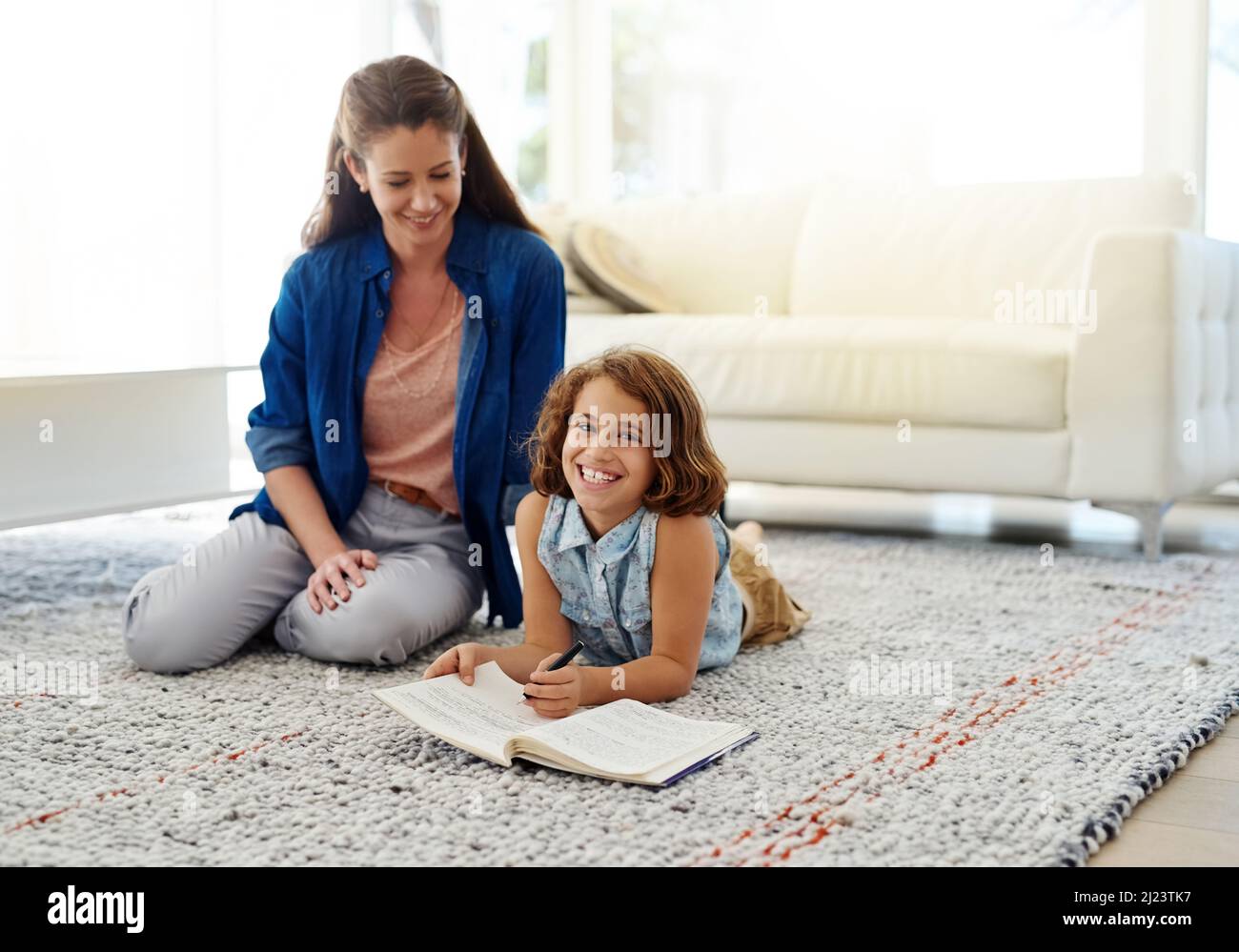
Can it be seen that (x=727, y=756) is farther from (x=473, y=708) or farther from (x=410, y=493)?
(x=410, y=493)

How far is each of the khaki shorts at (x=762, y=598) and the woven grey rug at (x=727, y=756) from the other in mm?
36

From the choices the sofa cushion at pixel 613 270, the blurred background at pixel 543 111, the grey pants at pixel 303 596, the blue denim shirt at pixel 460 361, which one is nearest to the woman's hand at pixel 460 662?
the grey pants at pixel 303 596

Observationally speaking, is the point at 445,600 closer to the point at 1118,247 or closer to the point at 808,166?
the point at 1118,247

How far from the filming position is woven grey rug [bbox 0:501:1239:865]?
43.0 inches

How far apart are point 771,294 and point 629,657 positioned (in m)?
2.00

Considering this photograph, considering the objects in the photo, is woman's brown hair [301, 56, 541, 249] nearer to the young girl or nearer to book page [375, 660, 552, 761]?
the young girl

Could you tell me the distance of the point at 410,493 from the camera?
6.10 feet

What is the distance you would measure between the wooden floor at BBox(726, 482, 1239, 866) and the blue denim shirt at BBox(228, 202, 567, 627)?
0.94 m

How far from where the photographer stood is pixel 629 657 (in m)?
1.63

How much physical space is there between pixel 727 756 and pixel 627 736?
104mm

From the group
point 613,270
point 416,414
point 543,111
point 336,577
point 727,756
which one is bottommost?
point 727,756

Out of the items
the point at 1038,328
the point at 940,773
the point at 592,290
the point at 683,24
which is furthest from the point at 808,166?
the point at 940,773

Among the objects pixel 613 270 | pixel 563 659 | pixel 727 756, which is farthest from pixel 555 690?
pixel 613 270

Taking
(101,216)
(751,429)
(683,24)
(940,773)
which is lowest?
(940,773)
